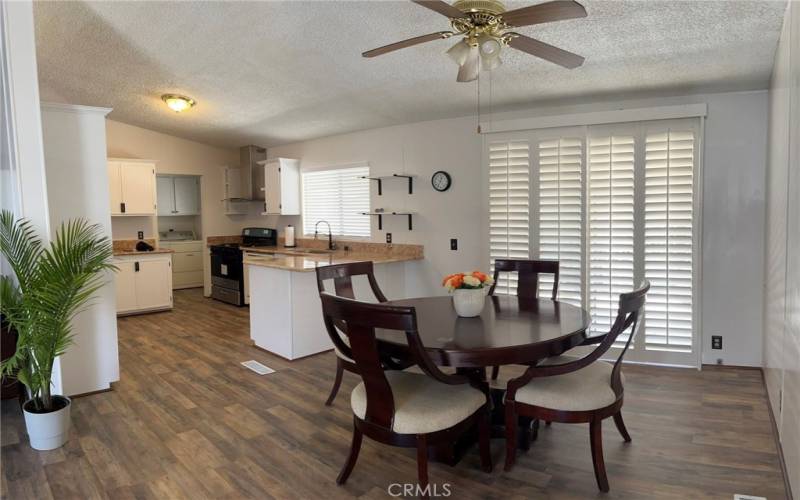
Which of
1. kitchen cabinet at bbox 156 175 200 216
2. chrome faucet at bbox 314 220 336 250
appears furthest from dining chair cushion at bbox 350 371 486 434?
kitchen cabinet at bbox 156 175 200 216

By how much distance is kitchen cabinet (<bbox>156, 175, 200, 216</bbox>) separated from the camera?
7844mm

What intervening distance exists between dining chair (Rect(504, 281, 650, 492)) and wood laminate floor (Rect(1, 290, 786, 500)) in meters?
0.24

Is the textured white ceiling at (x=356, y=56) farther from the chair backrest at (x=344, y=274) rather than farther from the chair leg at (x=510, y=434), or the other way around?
the chair leg at (x=510, y=434)

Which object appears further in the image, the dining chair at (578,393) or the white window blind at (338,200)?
the white window blind at (338,200)

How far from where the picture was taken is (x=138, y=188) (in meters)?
6.48

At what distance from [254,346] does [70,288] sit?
216 centimetres

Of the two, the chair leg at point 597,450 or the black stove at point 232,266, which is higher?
the black stove at point 232,266

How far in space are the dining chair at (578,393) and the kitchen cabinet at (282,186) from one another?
499cm

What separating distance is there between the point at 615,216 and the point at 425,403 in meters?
2.66

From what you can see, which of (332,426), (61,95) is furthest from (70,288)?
(61,95)

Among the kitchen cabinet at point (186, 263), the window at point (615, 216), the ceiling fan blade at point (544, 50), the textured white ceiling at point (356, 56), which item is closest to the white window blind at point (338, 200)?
the textured white ceiling at point (356, 56)

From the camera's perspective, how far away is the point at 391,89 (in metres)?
4.21

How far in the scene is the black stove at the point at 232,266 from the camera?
654 cm

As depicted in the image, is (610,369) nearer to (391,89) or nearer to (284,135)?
(391,89)
